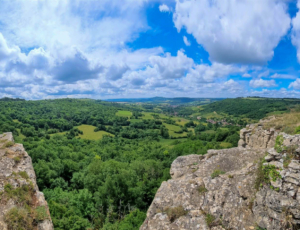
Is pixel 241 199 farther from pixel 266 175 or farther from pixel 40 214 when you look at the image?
pixel 40 214

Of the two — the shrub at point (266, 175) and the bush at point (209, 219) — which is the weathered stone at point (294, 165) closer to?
the shrub at point (266, 175)

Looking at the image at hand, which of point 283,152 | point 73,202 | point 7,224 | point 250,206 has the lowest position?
point 73,202

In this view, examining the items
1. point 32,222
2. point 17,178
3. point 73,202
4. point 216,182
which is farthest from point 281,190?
point 73,202

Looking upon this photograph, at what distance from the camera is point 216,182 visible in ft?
37.2

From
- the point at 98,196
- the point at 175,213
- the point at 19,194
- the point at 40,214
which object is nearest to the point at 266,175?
the point at 175,213

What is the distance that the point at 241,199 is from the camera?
964cm

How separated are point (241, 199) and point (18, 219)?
1444 centimetres

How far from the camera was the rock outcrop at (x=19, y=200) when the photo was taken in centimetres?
1109

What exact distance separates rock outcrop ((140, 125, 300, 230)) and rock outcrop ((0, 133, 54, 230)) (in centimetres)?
806

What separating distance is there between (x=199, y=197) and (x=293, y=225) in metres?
4.70

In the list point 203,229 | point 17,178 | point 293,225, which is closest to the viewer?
point 293,225

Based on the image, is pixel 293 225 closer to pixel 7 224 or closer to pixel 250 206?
pixel 250 206

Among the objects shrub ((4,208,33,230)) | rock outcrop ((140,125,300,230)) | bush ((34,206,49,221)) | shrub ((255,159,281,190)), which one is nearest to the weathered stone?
rock outcrop ((140,125,300,230))

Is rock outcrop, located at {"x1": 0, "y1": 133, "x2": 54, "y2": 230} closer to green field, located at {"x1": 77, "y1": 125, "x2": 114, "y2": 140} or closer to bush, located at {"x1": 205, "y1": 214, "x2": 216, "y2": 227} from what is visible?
bush, located at {"x1": 205, "y1": 214, "x2": 216, "y2": 227}
